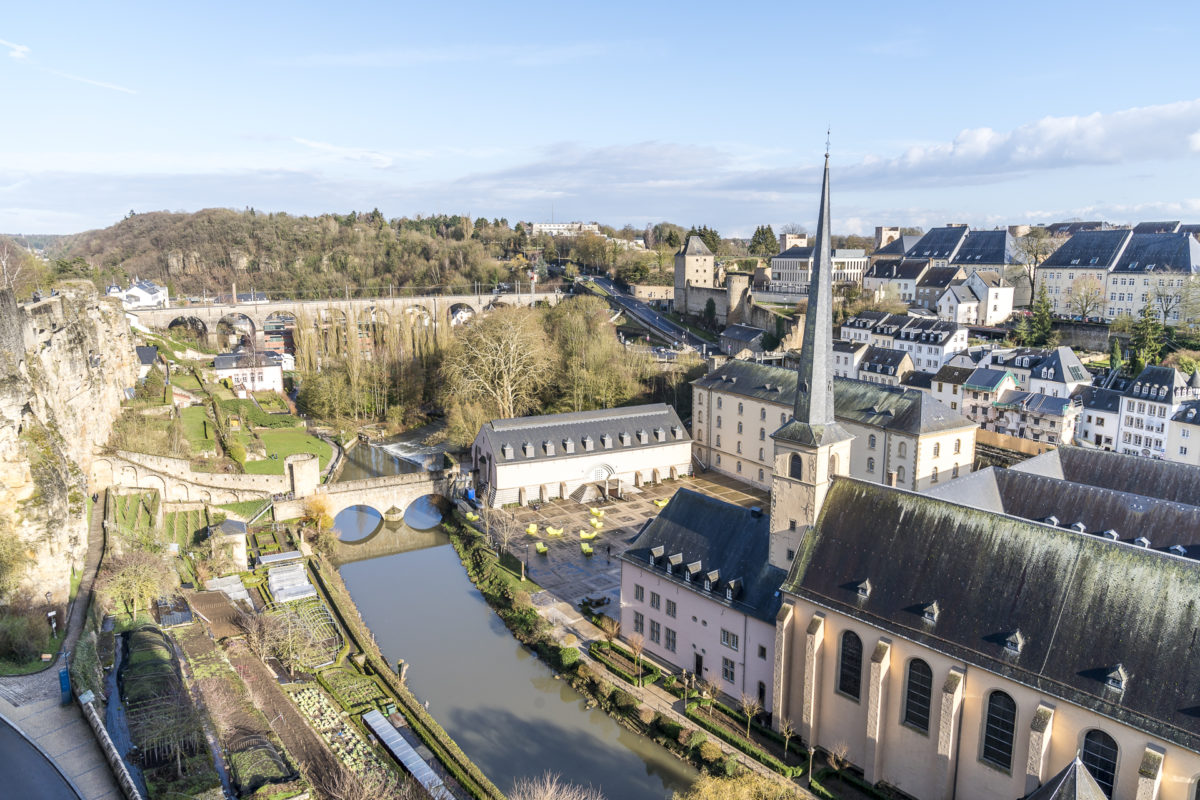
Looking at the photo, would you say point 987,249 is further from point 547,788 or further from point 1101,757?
point 547,788

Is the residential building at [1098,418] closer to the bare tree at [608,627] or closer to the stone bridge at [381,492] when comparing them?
the bare tree at [608,627]

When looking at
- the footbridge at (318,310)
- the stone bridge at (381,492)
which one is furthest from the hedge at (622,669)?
the footbridge at (318,310)

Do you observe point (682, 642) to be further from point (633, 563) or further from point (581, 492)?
point (581, 492)

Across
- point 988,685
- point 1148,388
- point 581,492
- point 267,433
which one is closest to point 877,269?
point 1148,388

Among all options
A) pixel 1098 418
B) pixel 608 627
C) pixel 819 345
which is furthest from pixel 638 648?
pixel 1098 418

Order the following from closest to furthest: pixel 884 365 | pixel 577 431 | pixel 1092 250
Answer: pixel 577 431
pixel 884 365
pixel 1092 250

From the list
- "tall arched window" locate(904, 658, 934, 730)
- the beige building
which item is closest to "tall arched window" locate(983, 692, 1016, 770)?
"tall arched window" locate(904, 658, 934, 730)
